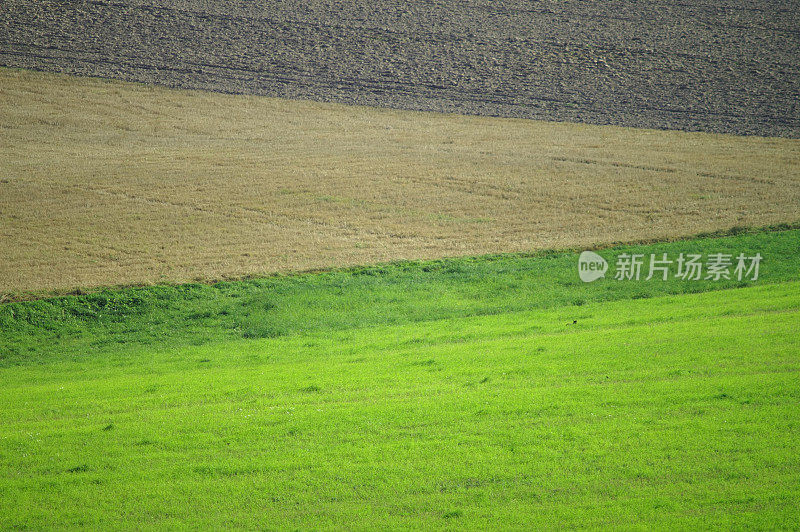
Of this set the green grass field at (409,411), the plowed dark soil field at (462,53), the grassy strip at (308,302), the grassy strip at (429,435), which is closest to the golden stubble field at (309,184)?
the grassy strip at (308,302)

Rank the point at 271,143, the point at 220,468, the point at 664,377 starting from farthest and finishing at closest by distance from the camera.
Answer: the point at 271,143 → the point at 664,377 → the point at 220,468

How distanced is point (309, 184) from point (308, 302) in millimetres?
12268

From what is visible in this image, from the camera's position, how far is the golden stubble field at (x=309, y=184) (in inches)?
995

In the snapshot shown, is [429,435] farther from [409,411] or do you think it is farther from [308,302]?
[308,302]

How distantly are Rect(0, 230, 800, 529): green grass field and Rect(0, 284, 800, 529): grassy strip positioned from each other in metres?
0.04

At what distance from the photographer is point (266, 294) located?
21531 mm

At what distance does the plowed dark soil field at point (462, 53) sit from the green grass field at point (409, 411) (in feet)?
90.0

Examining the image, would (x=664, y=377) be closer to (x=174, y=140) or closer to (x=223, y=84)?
(x=174, y=140)

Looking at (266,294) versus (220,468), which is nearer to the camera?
(220,468)

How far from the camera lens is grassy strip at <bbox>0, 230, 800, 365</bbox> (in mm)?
19016

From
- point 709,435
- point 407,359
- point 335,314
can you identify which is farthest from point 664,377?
point 335,314

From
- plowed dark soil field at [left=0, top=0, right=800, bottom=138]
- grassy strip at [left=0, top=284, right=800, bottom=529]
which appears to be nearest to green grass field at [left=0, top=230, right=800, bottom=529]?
grassy strip at [left=0, top=284, right=800, bottom=529]

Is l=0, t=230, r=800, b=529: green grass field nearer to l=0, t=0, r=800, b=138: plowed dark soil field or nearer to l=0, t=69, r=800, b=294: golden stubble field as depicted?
l=0, t=69, r=800, b=294: golden stubble field

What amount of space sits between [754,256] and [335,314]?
1336 centimetres
